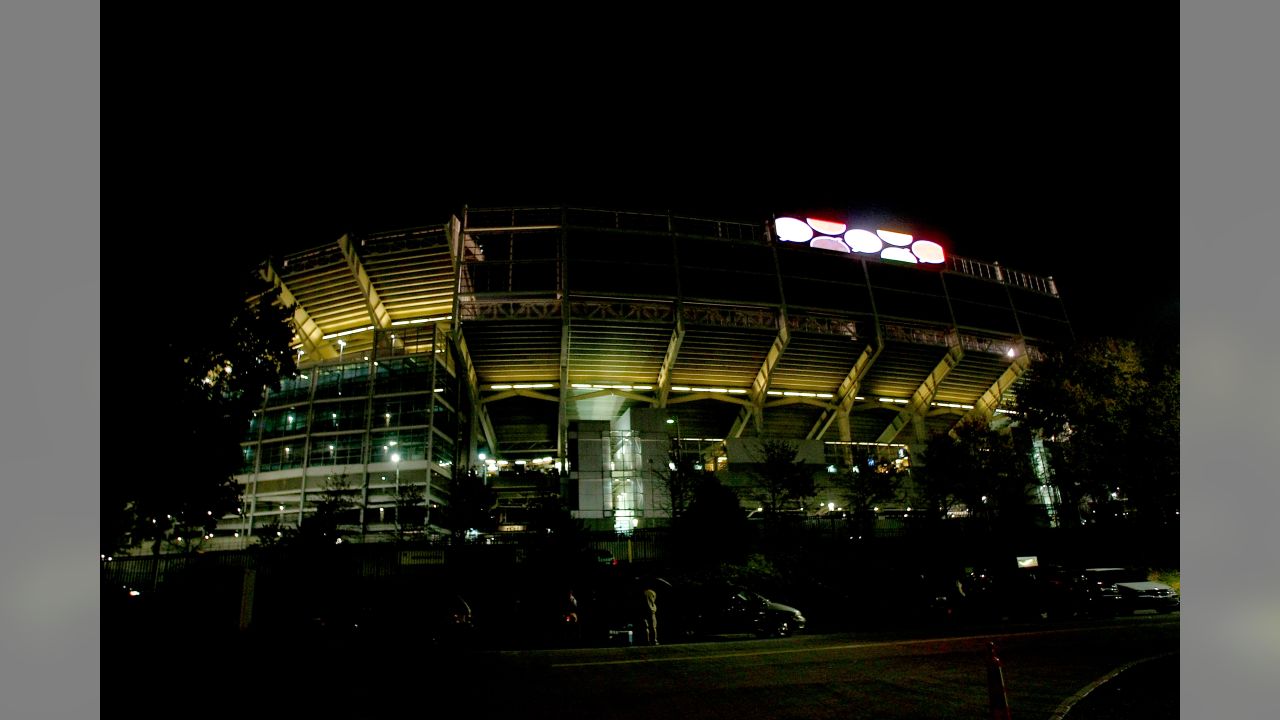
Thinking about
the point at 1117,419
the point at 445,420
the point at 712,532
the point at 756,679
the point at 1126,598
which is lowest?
the point at 1126,598

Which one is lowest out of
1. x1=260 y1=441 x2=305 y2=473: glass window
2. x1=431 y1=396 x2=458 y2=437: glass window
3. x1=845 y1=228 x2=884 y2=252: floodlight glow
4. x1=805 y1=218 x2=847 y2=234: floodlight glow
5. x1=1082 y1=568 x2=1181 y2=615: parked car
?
x1=1082 y1=568 x2=1181 y2=615: parked car

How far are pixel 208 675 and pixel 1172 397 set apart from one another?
32.0 meters

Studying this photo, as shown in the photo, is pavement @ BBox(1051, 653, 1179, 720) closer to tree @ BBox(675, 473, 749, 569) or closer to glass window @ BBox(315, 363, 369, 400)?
tree @ BBox(675, 473, 749, 569)

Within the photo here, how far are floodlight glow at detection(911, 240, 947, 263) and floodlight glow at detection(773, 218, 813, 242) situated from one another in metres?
9.94

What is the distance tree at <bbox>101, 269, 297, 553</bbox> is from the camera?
11.5m

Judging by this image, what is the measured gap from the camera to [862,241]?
52031 mm

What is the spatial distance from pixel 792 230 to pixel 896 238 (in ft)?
33.9

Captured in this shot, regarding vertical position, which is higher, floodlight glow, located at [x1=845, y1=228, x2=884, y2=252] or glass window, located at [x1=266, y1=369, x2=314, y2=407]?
floodlight glow, located at [x1=845, y1=228, x2=884, y2=252]

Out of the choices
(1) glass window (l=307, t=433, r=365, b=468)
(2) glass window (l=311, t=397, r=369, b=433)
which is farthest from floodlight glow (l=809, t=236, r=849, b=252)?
(1) glass window (l=307, t=433, r=365, b=468)

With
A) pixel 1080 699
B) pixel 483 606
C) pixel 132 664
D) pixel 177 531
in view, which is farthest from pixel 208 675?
pixel 1080 699

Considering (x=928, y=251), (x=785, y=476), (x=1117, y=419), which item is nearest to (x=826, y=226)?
(x=928, y=251)

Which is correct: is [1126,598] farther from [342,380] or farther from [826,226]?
[342,380]

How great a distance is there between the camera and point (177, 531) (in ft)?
56.3

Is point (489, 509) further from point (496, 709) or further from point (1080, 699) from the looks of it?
point (1080, 699)
